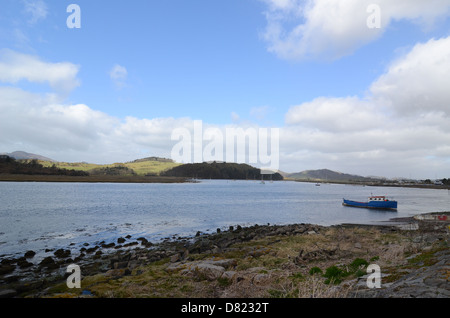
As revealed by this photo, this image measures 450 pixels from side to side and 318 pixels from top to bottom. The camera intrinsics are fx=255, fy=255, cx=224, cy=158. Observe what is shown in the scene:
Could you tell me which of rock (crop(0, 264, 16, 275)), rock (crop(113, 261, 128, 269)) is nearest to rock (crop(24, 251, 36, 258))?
rock (crop(0, 264, 16, 275))

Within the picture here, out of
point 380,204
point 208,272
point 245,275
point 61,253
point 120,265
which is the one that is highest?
point 245,275

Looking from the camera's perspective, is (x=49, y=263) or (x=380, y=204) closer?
(x=49, y=263)

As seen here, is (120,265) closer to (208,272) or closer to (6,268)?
(6,268)

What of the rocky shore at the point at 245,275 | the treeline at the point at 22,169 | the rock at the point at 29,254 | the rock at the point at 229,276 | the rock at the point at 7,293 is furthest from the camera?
the treeline at the point at 22,169

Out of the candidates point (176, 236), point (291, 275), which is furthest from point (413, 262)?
point (176, 236)

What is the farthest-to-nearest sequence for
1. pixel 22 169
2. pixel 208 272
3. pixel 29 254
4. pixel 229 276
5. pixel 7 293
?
pixel 22 169
pixel 29 254
pixel 7 293
pixel 208 272
pixel 229 276

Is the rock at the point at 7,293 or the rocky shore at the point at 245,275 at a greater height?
the rocky shore at the point at 245,275

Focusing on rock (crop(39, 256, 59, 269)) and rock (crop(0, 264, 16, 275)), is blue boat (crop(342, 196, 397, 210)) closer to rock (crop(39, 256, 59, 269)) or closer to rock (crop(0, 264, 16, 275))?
rock (crop(39, 256, 59, 269))

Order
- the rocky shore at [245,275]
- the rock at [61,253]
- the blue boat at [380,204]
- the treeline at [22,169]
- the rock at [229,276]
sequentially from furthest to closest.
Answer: the treeline at [22,169] < the blue boat at [380,204] < the rock at [61,253] < the rock at [229,276] < the rocky shore at [245,275]

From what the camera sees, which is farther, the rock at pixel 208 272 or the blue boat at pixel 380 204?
the blue boat at pixel 380 204

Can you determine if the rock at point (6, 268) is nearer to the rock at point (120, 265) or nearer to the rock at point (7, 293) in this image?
the rock at point (7, 293)

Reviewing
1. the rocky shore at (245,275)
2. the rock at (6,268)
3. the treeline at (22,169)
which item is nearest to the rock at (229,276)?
the rocky shore at (245,275)

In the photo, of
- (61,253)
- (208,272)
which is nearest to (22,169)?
(61,253)
